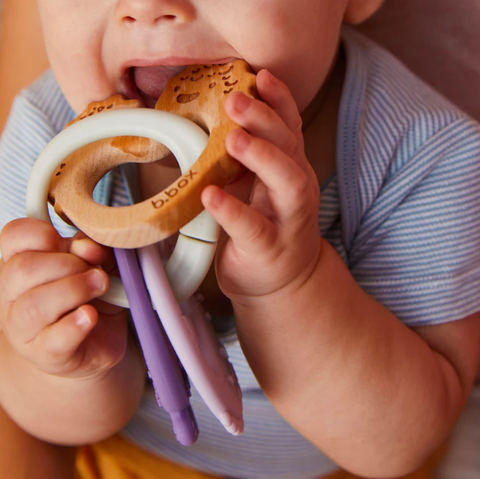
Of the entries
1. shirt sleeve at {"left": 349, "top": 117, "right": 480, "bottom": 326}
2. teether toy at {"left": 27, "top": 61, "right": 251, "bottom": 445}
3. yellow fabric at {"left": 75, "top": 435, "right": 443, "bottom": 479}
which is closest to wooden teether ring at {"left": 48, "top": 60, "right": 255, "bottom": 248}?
teether toy at {"left": 27, "top": 61, "right": 251, "bottom": 445}

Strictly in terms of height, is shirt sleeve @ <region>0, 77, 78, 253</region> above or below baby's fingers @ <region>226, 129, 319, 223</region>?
below

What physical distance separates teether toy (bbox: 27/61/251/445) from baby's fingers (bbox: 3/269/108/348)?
23mm

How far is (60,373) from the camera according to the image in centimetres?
47

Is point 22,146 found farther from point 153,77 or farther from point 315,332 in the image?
point 315,332

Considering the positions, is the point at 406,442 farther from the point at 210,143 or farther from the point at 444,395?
the point at 210,143

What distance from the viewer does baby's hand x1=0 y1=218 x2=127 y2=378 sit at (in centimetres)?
40

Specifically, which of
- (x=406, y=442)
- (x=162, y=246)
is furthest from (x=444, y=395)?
(x=162, y=246)

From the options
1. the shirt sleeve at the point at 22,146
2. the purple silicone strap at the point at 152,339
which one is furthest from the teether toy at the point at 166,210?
the shirt sleeve at the point at 22,146

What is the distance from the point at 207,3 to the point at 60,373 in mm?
307

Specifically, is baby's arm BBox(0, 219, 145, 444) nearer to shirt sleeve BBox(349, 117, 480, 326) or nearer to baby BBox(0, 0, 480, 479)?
baby BBox(0, 0, 480, 479)

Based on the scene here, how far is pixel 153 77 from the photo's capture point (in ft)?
1.64

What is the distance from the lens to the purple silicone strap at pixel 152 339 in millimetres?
393

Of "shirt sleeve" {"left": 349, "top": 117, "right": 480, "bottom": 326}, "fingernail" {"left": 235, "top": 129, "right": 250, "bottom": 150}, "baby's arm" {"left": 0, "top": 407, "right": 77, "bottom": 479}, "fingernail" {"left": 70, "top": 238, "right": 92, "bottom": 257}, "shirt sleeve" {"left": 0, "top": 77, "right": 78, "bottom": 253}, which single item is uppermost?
"fingernail" {"left": 235, "top": 129, "right": 250, "bottom": 150}

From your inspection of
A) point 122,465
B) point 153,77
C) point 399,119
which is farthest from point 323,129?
point 122,465
